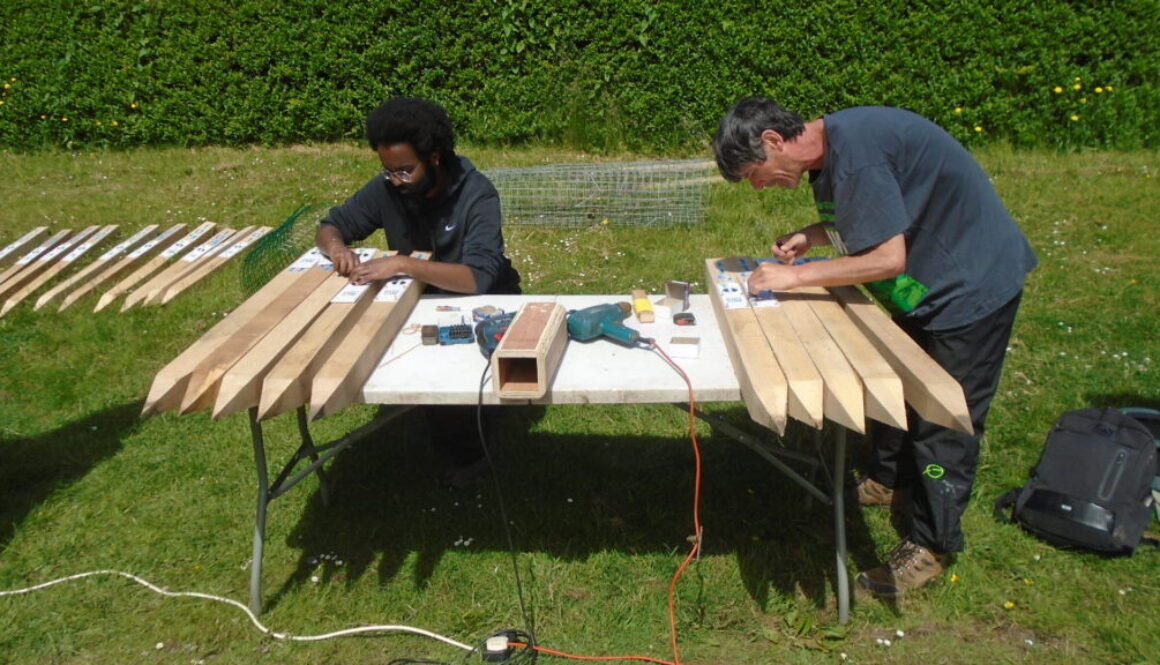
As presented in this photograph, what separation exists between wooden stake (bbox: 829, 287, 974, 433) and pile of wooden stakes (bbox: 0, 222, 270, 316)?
4973mm

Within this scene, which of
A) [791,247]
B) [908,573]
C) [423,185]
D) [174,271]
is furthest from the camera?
[174,271]

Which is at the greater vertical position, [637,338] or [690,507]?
[637,338]

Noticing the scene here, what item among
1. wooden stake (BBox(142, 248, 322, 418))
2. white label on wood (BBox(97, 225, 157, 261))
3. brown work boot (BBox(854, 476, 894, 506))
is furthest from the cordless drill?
white label on wood (BBox(97, 225, 157, 261))

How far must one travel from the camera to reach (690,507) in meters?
3.88

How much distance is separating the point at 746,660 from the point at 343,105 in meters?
7.93

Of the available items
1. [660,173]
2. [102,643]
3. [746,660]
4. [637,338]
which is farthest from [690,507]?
[660,173]

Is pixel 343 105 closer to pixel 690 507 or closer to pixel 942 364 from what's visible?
pixel 690 507

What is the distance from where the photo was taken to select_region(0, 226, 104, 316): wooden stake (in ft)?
19.6

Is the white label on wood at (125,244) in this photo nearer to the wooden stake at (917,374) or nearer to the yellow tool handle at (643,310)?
the yellow tool handle at (643,310)

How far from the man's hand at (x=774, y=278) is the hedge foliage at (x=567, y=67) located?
19.7ft

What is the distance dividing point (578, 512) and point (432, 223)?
1.51m

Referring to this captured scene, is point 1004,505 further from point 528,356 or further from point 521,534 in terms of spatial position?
point 528,356

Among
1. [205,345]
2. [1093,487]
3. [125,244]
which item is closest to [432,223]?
[205,345]

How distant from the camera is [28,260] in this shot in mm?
6594
